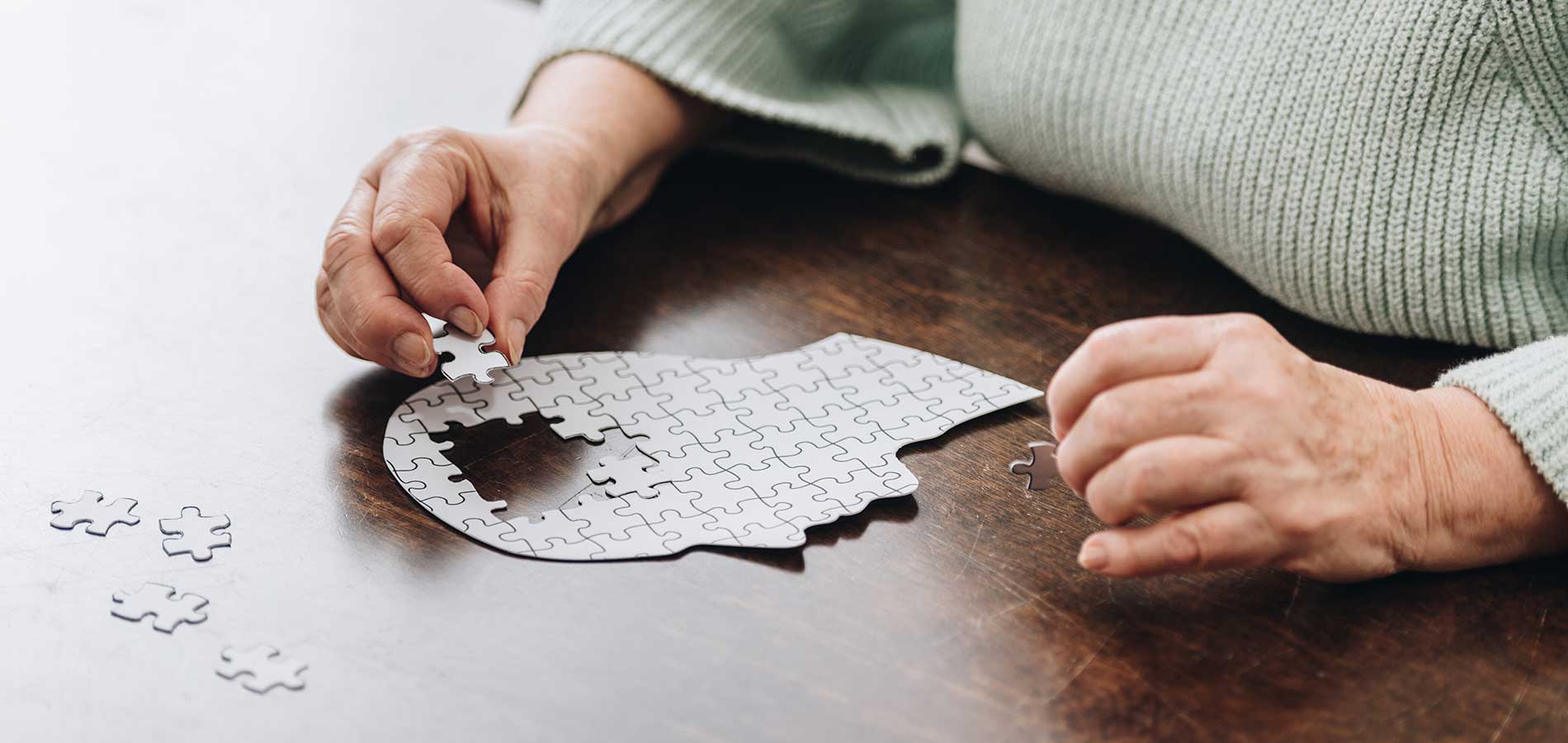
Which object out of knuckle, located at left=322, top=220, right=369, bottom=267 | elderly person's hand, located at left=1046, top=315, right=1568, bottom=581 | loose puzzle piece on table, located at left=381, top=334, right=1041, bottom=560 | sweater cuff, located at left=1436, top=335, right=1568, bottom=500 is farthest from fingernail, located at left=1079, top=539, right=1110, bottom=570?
knuckle, located at left=322, top=220, right=369, bottom=267

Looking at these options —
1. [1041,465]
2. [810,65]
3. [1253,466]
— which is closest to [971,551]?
[1041,465]

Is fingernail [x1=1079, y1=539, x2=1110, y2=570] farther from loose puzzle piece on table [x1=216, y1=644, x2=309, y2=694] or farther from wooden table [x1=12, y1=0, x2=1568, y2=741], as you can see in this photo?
loose puzzle piece on table [x1=216, y1=644, x2=309, y2=694]

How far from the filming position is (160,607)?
0.76 metres

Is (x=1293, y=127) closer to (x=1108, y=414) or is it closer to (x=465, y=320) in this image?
(x=1108, y=414)

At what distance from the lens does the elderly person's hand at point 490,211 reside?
0.96m

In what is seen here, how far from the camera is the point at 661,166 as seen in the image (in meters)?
1.35

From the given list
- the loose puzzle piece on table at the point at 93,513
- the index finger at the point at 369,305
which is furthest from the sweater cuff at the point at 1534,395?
the loose puzzle piece on table at the point at 93,513

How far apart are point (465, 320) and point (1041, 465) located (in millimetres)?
436

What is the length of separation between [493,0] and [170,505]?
3.78 feet

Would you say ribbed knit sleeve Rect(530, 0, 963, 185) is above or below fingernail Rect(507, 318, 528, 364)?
above

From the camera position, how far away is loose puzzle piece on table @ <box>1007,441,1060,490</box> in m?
0.84

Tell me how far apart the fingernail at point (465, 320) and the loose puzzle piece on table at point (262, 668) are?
0.30m

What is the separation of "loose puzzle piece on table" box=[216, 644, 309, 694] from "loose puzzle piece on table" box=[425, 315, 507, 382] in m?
0.27

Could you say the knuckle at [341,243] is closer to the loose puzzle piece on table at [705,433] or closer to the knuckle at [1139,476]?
the loose puzzle piece on table at [705,433]
